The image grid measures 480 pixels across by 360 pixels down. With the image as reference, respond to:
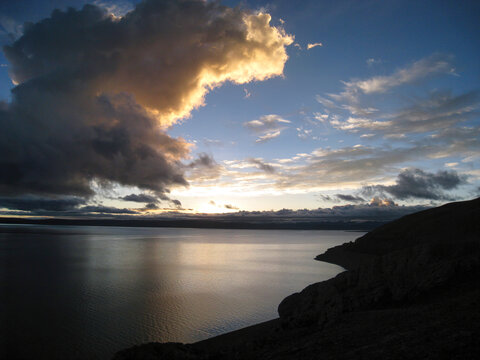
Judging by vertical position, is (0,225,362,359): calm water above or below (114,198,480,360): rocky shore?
below

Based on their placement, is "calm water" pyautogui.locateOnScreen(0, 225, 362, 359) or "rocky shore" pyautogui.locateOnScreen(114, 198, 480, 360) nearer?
"rocky shore" pyautogui.locateOnScreen(114, 198, 480, 360)

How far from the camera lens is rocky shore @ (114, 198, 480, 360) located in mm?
10336

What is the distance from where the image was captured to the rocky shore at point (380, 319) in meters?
10.3

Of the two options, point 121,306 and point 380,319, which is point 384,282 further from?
point 121,306

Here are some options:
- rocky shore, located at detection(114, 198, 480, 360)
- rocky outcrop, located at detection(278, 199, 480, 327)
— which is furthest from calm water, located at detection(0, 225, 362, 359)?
rocky outcrop, located at detection(278, 199, 480, 327)

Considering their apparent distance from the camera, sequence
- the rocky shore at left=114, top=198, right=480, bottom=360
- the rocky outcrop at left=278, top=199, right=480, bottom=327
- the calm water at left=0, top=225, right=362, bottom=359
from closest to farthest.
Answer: the rocky shore at left=114, top=198, right=480, bottom=360 < the rocky outcrop at left=278, top=199, right=480, bottom=327 < the calm water at left=0, top=225, right=362, bottom=359

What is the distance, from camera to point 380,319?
1381 cm

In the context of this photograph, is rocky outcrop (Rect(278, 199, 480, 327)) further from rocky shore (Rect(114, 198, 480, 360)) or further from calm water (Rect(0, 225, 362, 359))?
calm water (Rect(0, 225, 362, 359))

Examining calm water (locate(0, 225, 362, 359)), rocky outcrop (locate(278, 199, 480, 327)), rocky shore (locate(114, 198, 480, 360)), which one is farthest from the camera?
calm water (locate(0, 225, 362, 359))

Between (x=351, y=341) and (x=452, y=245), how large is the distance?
14602mm

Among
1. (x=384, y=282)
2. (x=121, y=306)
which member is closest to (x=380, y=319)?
(x=384, y=282)

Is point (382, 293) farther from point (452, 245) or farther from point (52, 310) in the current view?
point (52, 310)

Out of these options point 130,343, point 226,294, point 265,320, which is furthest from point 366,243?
point 130,343

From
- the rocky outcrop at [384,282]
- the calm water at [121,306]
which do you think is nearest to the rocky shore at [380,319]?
the rocky outcrop at [384,282]
